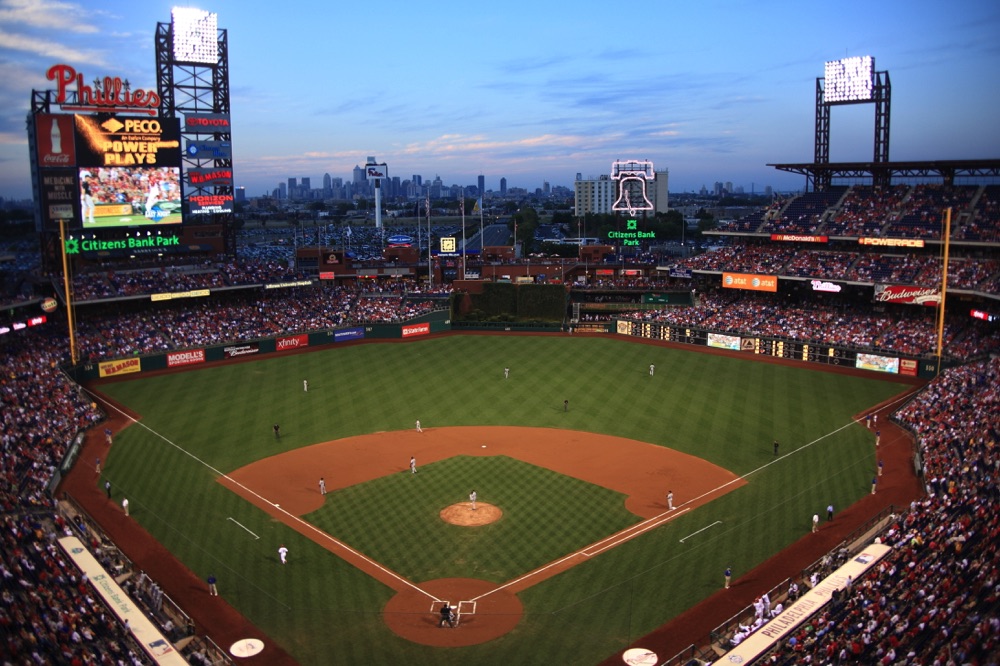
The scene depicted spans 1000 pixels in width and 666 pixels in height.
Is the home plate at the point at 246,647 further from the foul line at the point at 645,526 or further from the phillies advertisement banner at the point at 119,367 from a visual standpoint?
the phillies advertisement banner at the point at 119,367

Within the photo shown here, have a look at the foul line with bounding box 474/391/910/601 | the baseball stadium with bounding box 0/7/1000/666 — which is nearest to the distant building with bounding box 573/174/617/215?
the baseball stadium with bounding box 0/7/1000/666

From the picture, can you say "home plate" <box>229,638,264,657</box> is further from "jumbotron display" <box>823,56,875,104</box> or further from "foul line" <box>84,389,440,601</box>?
"jumbotron display" <box>823,56,875,104</box>

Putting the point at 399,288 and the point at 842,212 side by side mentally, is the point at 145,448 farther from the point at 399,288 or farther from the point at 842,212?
the point at 842,212

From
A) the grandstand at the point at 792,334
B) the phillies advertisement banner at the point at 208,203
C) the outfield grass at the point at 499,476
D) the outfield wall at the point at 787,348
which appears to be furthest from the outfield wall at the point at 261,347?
the outfield wall at the point at 787,348

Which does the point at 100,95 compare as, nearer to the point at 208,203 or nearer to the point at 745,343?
the point at 208,203

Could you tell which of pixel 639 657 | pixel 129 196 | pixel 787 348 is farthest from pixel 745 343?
pixel 129 196

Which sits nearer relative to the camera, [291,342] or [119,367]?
[119,367]

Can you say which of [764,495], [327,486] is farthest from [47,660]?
[764,495]
